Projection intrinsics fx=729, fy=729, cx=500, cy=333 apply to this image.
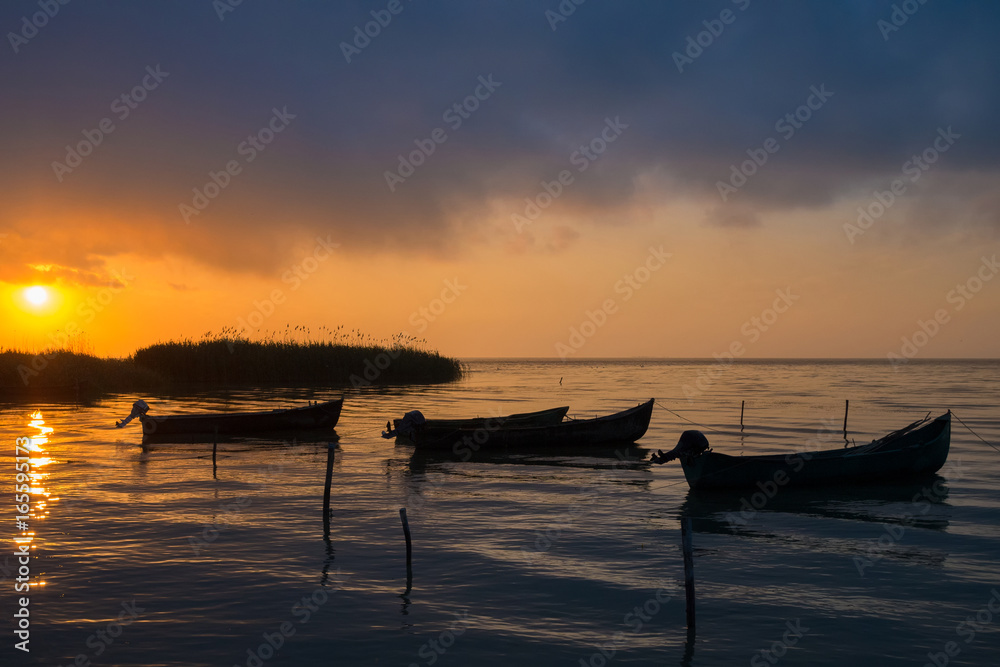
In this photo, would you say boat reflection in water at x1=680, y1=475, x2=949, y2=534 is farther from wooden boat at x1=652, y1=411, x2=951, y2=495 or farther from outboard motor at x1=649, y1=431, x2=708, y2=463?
outboard motor at x1=649, y1=431, x2=708, y2=463

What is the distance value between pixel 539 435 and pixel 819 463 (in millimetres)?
10585

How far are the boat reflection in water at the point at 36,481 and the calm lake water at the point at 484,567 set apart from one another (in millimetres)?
129

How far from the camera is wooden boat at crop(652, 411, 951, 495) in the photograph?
19500 mm

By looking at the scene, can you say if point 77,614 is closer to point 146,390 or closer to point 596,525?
point 596,525

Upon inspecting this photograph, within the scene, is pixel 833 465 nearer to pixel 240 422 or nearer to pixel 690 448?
pixel 690 448

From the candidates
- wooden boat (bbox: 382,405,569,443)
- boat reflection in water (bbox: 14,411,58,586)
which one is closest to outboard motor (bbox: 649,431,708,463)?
wooden boat (bbox: 382,405,569,443)

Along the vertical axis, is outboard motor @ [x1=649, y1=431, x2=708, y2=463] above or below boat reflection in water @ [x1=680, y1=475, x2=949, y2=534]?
above

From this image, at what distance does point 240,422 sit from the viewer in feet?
100

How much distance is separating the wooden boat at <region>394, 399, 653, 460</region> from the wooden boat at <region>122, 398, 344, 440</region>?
7.11 m

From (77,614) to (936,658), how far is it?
36.9 feet

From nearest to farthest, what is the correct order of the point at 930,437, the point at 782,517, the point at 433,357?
the point at 782,517, the point at 930,437, the point at 433,357

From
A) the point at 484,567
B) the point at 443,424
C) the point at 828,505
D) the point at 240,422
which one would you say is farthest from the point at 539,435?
the point at 484,567

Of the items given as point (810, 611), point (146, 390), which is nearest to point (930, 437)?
point (810, 611)

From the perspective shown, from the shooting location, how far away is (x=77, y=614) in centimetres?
994
